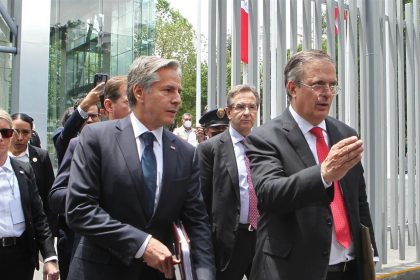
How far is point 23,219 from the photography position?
3.37 meters

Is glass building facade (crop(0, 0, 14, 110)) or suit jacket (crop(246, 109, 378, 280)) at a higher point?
glass building facade (crop(0, 0, 14, 110))

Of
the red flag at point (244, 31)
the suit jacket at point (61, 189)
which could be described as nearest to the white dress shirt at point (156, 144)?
the suit jacket at point (61, 189)

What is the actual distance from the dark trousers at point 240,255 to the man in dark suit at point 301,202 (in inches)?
38.6

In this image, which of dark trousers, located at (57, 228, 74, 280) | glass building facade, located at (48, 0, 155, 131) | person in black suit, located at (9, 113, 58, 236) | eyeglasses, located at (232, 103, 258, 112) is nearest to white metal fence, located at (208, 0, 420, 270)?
eyeglasses, located at (232, 103, 258, 112)

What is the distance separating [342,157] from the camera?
2.16 meters

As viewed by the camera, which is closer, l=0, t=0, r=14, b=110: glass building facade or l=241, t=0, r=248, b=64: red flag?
l=241, t=0, r=248, b=64: red flag

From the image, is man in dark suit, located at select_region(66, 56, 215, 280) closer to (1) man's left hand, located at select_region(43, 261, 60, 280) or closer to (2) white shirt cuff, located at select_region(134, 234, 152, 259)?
(2) white shirt cuff, located at select_region(134, 234, 152, 259)

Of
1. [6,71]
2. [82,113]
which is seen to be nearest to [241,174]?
[82,113]

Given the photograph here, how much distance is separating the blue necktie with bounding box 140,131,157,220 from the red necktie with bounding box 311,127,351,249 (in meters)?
0.79

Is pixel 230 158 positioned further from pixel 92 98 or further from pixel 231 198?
pixel 92 98

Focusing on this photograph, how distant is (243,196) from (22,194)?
56.7 inches

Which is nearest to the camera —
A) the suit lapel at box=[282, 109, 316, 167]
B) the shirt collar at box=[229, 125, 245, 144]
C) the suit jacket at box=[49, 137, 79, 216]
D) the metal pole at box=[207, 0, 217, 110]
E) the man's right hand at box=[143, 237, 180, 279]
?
the man's right hand at box=[143, 237, 180, 279]

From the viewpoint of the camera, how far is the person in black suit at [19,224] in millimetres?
Result: 3264

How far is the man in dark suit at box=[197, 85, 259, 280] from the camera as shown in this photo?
367 centimetres
